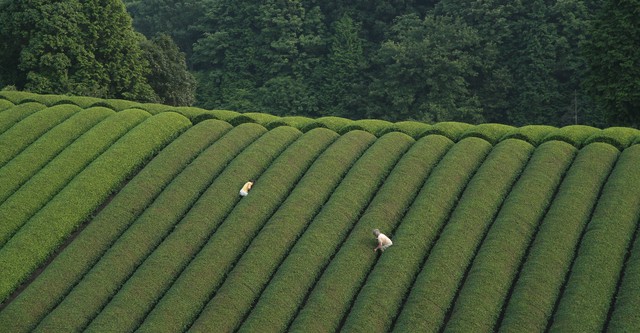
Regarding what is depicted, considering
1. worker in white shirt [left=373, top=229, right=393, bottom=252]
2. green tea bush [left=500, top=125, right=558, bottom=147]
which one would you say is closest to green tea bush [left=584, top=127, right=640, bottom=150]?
green tea bush [left=500, top=125, right=558, bottom=147]

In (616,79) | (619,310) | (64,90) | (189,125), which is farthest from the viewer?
(64,90)

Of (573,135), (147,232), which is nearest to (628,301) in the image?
(573,135)

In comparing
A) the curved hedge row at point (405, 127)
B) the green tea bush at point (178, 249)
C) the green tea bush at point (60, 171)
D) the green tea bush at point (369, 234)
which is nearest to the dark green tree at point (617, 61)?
the curved hedge row at point (405, 127)

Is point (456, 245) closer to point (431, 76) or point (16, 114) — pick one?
point (16, 114)

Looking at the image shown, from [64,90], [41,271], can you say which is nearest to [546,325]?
[41,271]

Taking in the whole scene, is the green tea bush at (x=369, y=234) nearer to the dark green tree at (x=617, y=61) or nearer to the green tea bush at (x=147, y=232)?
the green tea bush at (x=147, y=232)

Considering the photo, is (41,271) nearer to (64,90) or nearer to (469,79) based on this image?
(64,90)
